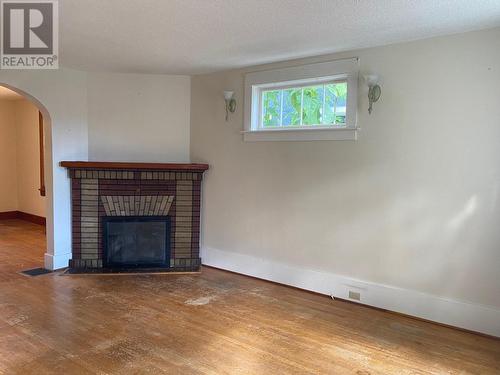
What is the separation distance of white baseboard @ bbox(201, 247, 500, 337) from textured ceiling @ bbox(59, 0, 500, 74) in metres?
2.09

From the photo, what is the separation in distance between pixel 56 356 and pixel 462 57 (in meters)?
3.58

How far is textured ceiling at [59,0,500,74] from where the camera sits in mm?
2424

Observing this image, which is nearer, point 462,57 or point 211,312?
point 462,57

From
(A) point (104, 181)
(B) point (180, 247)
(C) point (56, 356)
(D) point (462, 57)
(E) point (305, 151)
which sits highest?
(D) point (462, 57)

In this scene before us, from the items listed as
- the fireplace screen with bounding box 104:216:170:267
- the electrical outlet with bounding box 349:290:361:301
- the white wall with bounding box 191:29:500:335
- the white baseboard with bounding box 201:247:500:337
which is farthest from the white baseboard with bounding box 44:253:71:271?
the electrical outlet with bounding box 349:290:361:301

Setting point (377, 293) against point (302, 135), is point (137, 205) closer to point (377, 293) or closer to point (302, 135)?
point (302, 135)

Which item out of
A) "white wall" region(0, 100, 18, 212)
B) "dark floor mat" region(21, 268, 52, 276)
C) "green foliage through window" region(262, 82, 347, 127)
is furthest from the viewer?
"white wall" region(0, 100, 18, 212)

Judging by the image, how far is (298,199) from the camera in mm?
3844

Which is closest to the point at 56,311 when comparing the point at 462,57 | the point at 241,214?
the point at 241,214

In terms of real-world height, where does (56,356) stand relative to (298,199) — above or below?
below

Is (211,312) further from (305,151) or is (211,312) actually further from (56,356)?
(305,151)

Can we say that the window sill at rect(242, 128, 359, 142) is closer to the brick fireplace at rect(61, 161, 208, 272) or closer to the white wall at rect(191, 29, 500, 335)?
the white wall at rect(191, 29, 500, 335)

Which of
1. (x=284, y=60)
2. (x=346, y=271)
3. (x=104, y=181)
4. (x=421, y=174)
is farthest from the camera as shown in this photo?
(x=104, y=181)

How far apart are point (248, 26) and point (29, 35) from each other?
1722mm
